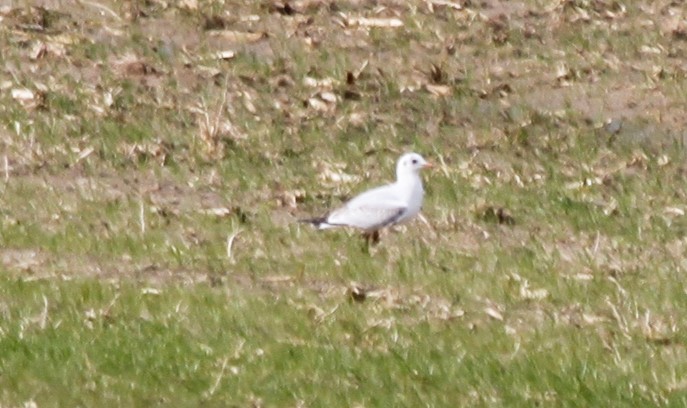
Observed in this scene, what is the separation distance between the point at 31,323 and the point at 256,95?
23.4 ft

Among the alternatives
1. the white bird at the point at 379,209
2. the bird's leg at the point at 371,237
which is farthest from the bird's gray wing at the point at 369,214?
the bird's leg at the point at 371,237

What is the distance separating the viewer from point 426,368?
11.0 meters

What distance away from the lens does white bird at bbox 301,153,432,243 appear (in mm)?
13875

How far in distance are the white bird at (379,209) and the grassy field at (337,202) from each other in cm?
16

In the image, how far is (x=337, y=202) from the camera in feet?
50.9

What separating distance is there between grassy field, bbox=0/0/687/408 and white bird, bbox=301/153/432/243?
159 mm

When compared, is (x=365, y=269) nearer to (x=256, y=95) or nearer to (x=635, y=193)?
(x=635, y=193)

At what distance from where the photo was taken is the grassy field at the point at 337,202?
11.0 m

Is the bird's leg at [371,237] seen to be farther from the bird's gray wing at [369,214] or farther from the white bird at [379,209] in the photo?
the bird's gray wing at [369,214]

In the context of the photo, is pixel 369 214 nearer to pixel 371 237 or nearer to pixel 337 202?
pixel 371 237

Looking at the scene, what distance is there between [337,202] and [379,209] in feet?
5.18

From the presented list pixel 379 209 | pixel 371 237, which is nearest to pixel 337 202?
pixel 371 237

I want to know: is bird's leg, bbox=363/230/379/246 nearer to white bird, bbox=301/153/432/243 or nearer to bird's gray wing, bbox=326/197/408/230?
white bird, bbox=301/153/432/243

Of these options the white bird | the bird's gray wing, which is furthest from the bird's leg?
the bird's gray wing
